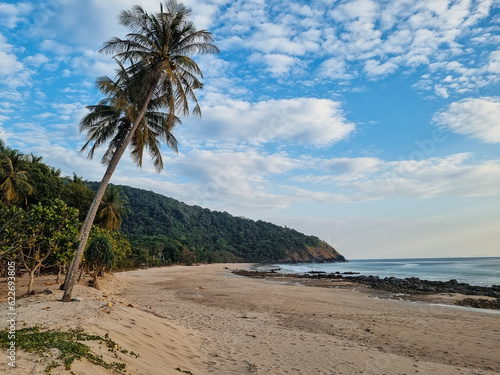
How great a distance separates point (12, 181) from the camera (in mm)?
22391

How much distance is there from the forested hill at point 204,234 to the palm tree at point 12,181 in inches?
1742

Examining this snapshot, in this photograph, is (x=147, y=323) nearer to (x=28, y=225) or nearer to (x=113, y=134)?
(x=28, y=225)

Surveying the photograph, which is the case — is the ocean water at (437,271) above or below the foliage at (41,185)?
below

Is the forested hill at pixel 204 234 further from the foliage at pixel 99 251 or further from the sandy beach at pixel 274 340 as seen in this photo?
the sandy beach at pixel 274 340

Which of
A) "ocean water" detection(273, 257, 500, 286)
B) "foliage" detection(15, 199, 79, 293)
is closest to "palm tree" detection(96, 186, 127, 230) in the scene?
"foliage" detection(15, 199, 79, 293)

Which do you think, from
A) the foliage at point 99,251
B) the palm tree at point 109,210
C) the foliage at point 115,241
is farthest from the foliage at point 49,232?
the palm tree at point 109,210

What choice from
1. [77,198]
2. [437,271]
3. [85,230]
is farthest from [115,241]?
[437,271]

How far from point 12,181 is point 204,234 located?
96307 millimetres

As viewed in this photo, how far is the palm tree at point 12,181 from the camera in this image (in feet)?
71.7

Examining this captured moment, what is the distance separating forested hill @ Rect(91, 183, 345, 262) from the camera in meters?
84.5

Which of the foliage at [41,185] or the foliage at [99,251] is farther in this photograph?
the foliage at [41,185]

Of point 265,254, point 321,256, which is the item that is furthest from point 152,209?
point 321,256

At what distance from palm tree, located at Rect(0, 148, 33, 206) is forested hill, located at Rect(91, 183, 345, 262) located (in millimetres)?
44236

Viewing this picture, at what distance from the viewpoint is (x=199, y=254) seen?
85.1 m
